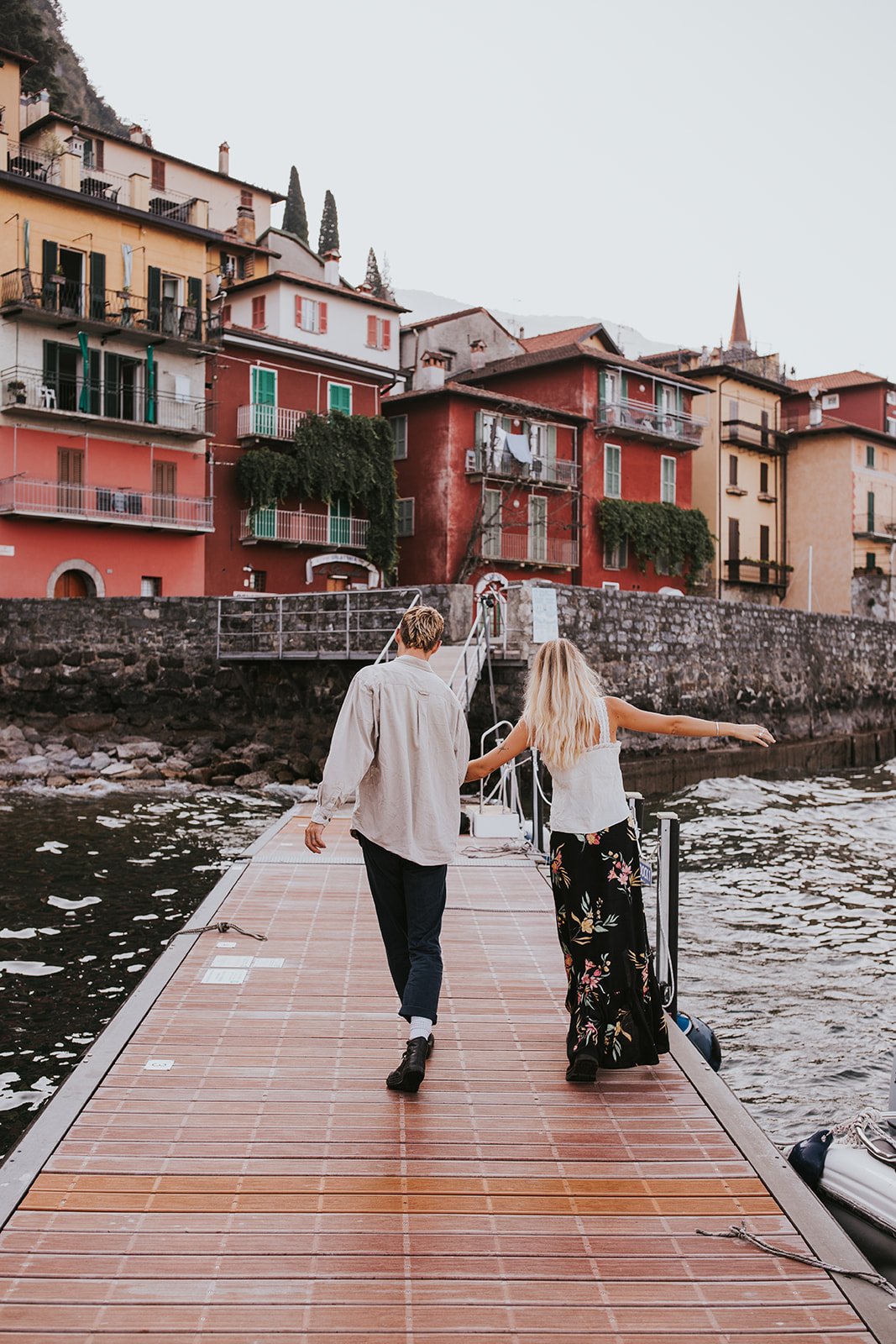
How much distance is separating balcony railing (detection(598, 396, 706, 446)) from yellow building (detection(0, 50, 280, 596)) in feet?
44.7

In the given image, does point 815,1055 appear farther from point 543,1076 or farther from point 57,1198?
point 57,1198

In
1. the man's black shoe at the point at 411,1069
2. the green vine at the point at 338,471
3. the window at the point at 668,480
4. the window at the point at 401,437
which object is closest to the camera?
the man's black shoe at the point at 411,1069

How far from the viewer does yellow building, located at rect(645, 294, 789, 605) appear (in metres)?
47.0

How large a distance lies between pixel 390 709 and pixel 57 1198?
6.67ft

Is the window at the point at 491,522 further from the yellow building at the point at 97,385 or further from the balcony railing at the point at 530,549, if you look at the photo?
the yellow building at the point at 97,385

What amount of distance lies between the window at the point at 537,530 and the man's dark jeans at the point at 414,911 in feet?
110

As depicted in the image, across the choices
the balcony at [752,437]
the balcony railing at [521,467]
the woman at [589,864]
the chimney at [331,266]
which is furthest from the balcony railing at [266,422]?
the woman at [589,864]

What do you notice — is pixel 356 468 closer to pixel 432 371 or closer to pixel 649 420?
pixel 432 371

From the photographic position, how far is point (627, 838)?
4.80 m

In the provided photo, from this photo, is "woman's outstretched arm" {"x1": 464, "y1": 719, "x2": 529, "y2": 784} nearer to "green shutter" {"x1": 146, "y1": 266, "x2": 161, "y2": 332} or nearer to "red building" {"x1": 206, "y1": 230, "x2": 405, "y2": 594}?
"red building" {"x1": 206, "y1": 230, "x2": 405, "y2": 594}

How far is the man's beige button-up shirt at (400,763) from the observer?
15.3 feet

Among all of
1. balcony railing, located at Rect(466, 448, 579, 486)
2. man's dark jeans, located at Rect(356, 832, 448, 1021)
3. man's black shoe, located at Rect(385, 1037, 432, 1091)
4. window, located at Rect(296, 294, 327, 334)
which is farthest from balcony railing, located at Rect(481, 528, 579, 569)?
man's black shoe, located at Rect(385, 1037, 432, 1091)

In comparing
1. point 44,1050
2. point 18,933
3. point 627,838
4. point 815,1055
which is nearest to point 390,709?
point 627,838

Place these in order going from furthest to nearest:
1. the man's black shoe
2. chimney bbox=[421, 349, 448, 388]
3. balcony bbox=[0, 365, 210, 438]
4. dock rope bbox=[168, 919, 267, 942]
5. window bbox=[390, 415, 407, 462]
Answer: window bbox=[390, 415, 407, 462], chimney bbox=[421, 349, 448, 388], balcony bbox=[0, 365, 210, 438], dock rope bbox=[168, 919, 267, 942], the man's black shoe
